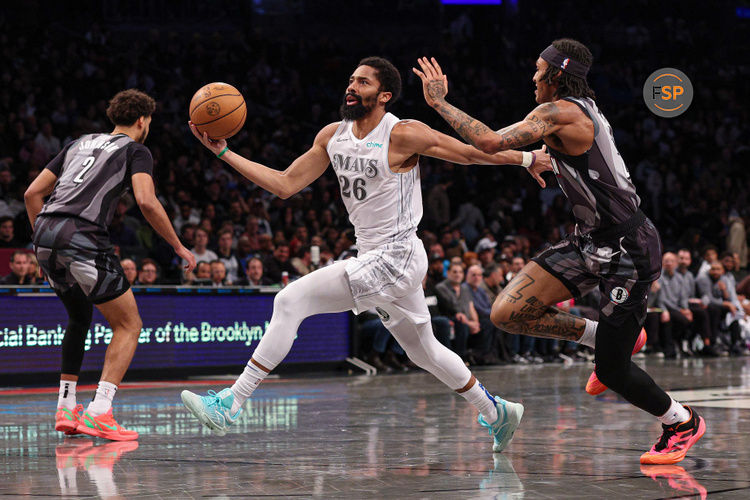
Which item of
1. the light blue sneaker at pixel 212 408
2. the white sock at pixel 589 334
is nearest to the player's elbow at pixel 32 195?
the light blue sneaker at pixel 212 408

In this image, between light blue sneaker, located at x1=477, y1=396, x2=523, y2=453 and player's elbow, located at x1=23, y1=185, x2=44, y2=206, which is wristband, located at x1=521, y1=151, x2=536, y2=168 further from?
player's elbow, located at x1=23, y1=185, x2=44, y2=206

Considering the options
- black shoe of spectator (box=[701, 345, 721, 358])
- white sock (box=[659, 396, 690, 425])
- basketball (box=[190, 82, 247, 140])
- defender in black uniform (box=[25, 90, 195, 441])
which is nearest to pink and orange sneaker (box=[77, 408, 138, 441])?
defender in black uniform (box=[25, 90, 195, 441])

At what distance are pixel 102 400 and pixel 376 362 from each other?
6.80 m

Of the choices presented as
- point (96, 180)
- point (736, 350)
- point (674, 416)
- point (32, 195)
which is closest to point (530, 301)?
point (674, 416)

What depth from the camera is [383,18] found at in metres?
25.9

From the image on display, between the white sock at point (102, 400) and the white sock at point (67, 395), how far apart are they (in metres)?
0.25

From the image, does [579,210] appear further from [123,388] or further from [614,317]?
[123,388]

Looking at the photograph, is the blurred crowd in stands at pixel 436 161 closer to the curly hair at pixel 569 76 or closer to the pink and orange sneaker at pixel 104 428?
the pink and orange sneaker at pixel 104 428

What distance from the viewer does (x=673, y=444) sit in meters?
5.47

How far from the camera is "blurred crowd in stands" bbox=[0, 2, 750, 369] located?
45.2 ft

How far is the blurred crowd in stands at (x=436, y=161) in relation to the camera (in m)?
13.8

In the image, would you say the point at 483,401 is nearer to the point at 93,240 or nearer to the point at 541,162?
the point at 541,162

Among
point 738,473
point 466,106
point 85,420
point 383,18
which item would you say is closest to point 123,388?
point 85,420

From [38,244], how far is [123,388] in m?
4.24
